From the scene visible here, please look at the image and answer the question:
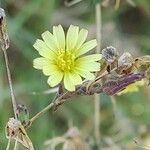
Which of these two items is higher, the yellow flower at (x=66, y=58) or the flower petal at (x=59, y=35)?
the flower petal at (x=59, y=35)

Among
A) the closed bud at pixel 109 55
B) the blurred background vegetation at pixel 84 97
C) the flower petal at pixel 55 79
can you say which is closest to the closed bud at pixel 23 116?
the flower petal at pixel 55 79

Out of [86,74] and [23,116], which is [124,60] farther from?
[23,116]

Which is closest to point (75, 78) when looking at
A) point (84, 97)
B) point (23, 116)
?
point (23, 116)

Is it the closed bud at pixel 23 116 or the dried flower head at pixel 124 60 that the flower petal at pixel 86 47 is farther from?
the closed bud at pixel 23 116

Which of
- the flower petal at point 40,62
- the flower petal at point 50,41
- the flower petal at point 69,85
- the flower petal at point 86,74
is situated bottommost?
the flower petal at point 69,85

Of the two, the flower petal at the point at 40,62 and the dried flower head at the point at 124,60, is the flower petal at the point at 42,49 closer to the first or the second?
the flower petal at the point at 40,62

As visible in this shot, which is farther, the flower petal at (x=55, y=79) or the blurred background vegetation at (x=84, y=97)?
the blurred background vegetation at (x=84, y=97)

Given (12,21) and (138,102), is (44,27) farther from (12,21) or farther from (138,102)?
(138,102)

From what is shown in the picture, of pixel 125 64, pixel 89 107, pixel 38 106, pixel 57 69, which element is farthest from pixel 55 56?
pixel 89 107
